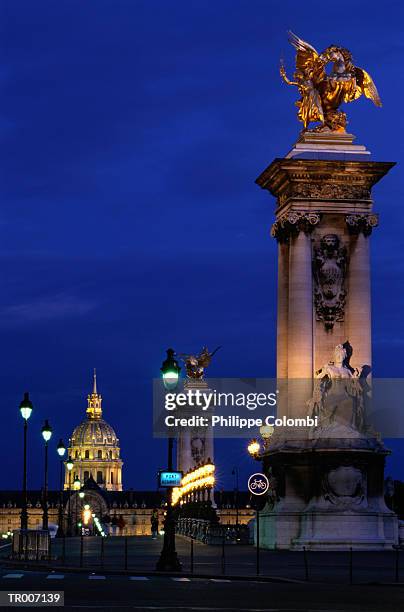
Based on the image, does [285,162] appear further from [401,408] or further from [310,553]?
[310,553]

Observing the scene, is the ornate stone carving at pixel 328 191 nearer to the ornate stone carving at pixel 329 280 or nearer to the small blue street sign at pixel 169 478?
the ornate stone carving at pixel 329 280

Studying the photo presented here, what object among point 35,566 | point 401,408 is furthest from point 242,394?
point 35,566

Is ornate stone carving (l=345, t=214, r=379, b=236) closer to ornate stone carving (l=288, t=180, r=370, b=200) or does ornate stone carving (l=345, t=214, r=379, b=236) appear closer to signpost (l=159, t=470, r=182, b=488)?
ornate stone carving (l=288, t=180, r=370, b=200)

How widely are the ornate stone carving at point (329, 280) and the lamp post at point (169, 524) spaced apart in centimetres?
1236

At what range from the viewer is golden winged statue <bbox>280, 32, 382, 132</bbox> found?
56.8 metres

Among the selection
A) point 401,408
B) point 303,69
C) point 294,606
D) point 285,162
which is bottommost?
point 294,606

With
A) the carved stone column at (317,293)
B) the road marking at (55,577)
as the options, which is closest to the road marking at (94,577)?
the road marking at (55,577)

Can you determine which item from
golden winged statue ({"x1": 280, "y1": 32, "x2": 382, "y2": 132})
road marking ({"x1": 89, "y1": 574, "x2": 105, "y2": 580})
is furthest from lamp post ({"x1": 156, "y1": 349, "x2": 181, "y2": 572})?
golden winged statue ({"x1": 280, "y1": 32, "x2": 382, "y2": 132})

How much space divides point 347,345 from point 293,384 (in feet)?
7.95

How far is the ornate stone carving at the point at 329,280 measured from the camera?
5478 centimetres

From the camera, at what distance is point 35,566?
4459 centimetres

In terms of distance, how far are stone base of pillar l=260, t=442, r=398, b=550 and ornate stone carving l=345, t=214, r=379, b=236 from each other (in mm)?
7832

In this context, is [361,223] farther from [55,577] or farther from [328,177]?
[55,577]

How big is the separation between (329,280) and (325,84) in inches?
→ 304
